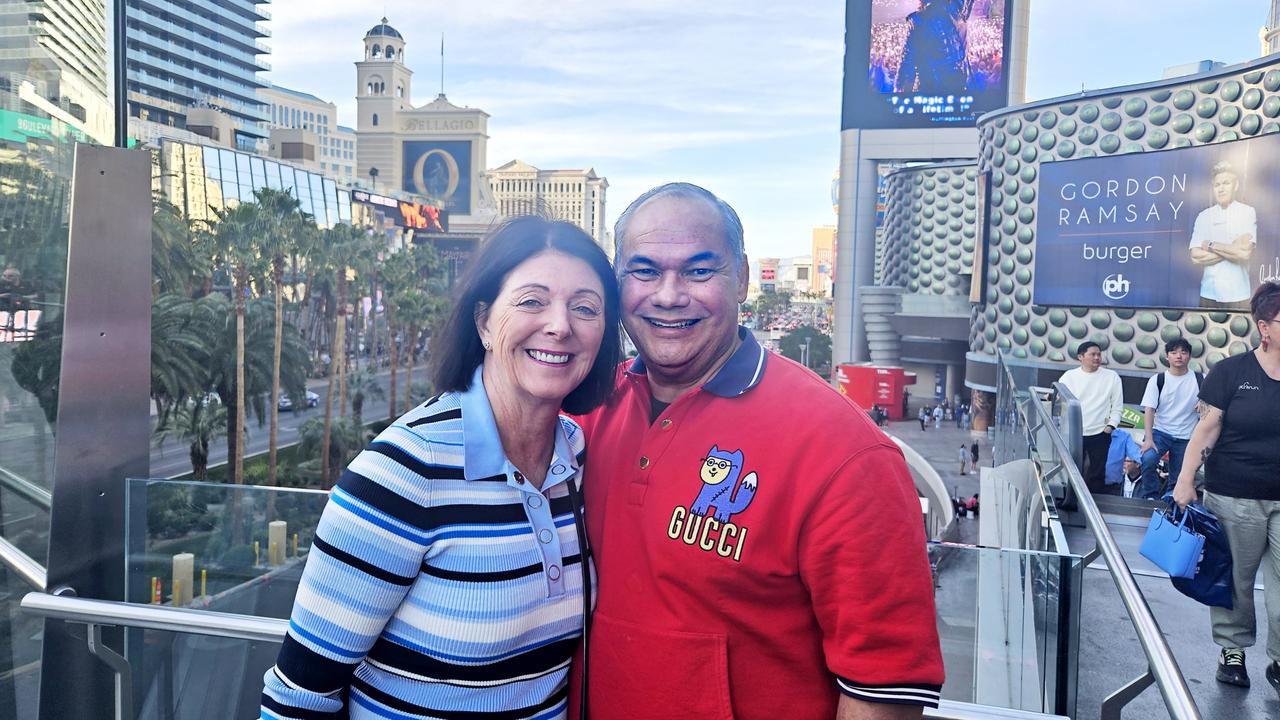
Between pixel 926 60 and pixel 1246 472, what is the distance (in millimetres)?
54191

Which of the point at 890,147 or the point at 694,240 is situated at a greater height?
the point at 890,147

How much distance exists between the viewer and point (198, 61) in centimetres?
10525

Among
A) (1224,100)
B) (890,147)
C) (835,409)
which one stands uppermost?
(890,147)

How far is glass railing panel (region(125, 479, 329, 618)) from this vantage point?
3240mm

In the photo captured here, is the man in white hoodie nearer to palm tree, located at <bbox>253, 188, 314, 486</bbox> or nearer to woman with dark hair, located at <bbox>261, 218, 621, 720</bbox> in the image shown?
woman with dark hair, located at <bbox>261, 218, 621, 720</bbox>

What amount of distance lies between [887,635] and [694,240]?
38.0 inches

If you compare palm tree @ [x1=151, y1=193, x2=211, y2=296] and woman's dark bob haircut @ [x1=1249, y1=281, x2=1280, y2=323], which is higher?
palm tree @ [x1=151, y1=193, x2=211, y2=296]

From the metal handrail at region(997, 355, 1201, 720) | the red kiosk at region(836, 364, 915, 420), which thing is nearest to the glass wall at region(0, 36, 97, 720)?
the metal handrail at region(997, 355, 1201, 720)

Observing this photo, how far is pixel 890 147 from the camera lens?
5553cm

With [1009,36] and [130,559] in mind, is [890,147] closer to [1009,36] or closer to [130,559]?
[1009,36]

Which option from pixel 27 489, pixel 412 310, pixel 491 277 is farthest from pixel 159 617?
pixel 412 310

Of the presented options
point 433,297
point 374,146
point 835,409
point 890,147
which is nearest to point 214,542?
point 835,409

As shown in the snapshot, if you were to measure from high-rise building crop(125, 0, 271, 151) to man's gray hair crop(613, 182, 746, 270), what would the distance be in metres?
100

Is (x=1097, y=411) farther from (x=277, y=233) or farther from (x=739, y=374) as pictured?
(x=277, y=233)
